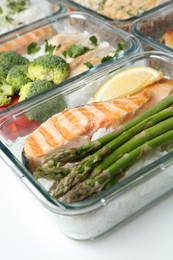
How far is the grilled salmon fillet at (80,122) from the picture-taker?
1526mm

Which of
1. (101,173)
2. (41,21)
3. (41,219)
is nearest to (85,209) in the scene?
(101,173)

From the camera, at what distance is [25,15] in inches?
107

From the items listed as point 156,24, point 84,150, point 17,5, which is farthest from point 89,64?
point 17,5

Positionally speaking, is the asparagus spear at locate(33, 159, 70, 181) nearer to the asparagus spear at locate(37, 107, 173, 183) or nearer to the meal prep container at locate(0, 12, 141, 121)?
the asparagus spear at locate(37, 107, 173, 183)

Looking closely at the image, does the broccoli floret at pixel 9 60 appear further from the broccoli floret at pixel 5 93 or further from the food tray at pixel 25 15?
the food tray at pixel 25 15

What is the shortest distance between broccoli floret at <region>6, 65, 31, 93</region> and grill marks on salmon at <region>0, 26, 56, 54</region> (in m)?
0.27

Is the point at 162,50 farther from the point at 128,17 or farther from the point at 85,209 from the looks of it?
the point at 85,209

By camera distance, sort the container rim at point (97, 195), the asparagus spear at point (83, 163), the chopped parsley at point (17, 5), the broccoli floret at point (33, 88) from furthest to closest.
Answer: the chopped parsley at point (17, 5) < the broccoli floret at point (33, 88) < the asparagus spear at point (83, 163) < the container rim at point (97, 195)

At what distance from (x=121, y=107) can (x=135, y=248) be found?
0.48 meters

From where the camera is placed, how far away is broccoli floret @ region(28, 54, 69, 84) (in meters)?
2.00

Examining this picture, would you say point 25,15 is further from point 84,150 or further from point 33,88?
point 84,150

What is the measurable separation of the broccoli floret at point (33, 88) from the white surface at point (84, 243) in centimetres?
52

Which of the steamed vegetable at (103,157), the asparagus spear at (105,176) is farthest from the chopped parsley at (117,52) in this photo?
the asparagus spear at (105,176)

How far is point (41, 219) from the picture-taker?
150 centimetres
